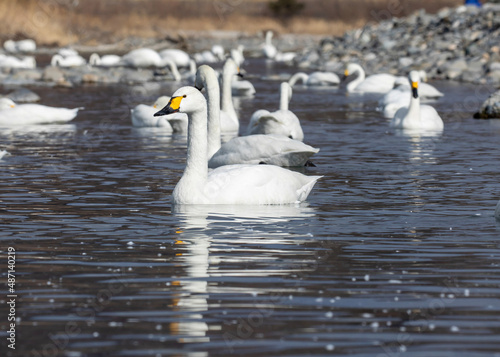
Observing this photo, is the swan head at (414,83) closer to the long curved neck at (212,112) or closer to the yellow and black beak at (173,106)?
the long curved neck at (212,112)

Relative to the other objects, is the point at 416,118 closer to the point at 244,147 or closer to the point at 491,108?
the point at 491,108

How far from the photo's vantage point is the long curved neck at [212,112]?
44.7 ft

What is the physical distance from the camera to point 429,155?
15.6 meters

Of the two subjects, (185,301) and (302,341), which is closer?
(302,341)

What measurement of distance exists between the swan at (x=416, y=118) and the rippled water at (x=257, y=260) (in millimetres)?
3657

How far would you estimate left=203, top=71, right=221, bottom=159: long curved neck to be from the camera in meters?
13.6

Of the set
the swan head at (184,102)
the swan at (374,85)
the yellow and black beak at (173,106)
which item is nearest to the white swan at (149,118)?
the swan head at (184,102)

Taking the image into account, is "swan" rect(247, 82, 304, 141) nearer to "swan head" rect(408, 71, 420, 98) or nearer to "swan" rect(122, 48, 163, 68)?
"swan head" rect(408, 71, 420, 98)

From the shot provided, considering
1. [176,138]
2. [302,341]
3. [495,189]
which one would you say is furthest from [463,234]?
[176,138]

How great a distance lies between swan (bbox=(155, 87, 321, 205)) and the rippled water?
0.47 ft

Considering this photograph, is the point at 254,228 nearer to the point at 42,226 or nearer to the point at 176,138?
the point at 42,226

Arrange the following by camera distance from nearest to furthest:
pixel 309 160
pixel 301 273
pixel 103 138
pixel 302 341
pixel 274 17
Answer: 1. pixel 302 341
2. pixel 301 273
3. pixel 309 160
4. pixel 103 138
5. pixel 274 17

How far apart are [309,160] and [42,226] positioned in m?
6.21

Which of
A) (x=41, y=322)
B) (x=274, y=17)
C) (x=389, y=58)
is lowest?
(x=41, y=322)
